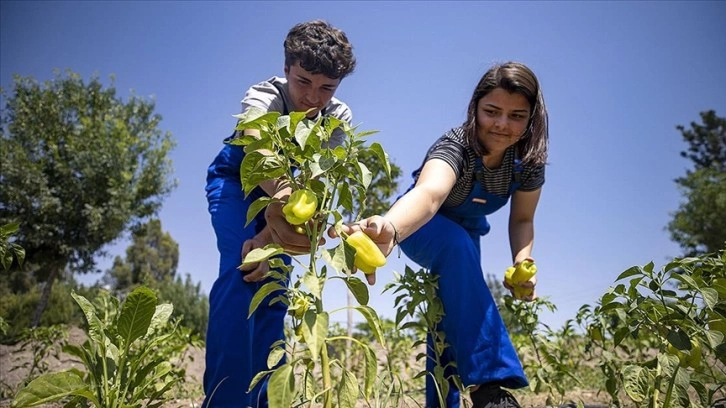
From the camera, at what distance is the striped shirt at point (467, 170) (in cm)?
Answer: 198

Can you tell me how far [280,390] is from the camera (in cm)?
82

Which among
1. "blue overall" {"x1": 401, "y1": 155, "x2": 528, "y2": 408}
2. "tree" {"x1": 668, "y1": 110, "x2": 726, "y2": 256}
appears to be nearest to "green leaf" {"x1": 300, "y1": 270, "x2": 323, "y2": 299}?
"blue overall" {"x1": 401, "y1": 155, "x2": 528, "y2": 408}

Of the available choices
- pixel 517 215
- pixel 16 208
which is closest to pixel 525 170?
pixel 517 215

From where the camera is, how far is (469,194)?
7.16 ft

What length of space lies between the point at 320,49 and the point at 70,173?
556 inches

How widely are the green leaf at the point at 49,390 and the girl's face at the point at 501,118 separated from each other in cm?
173

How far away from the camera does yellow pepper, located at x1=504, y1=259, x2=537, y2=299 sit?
210 cm

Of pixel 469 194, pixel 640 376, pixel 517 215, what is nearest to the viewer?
pixel 640 376

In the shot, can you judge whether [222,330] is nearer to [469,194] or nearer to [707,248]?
[469,194]

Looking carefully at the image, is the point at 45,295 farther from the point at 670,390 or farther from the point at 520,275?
the point at 670,390

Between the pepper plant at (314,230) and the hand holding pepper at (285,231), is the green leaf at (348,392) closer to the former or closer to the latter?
the pepper plant at (314,230)

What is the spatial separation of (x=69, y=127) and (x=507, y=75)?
1613 cm

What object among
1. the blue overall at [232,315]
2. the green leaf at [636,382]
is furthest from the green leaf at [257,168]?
the green leaf at [636,382]

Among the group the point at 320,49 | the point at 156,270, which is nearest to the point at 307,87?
the point at 320,49
